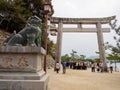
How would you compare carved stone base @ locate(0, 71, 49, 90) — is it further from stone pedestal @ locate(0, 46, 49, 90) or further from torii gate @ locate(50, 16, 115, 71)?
torii gate @ locate(50, 16, 115, 71)

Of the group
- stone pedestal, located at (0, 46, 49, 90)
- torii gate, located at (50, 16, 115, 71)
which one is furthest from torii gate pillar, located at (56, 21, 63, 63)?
stone pedestal, located at (0, 46, 49, 90)

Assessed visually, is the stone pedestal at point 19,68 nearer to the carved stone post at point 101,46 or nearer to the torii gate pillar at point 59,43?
the torii gate pillar at point 59,43

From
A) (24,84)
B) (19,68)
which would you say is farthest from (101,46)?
(24,84)

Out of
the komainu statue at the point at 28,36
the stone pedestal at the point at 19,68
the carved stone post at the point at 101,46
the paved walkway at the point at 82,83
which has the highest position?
the carved stone post at the point at 101,46

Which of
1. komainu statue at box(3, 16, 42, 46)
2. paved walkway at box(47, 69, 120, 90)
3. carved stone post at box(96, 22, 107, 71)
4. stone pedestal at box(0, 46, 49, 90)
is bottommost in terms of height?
paved walkway at box(47, 69, 120, 90)

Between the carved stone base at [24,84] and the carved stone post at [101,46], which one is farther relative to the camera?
the carved stone post at [101,46]

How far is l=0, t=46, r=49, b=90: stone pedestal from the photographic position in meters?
7.65

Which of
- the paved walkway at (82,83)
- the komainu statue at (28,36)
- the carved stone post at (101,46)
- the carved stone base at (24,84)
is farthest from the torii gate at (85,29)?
the carved stone base at (24,84)

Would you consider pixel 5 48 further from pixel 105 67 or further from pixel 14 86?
pixel 105 67

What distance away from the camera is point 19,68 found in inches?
314

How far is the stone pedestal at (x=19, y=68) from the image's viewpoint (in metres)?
Result: 7.65

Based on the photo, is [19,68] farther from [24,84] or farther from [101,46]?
[101,46]

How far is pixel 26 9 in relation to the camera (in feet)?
97.1

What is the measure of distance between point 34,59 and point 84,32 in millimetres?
23866
